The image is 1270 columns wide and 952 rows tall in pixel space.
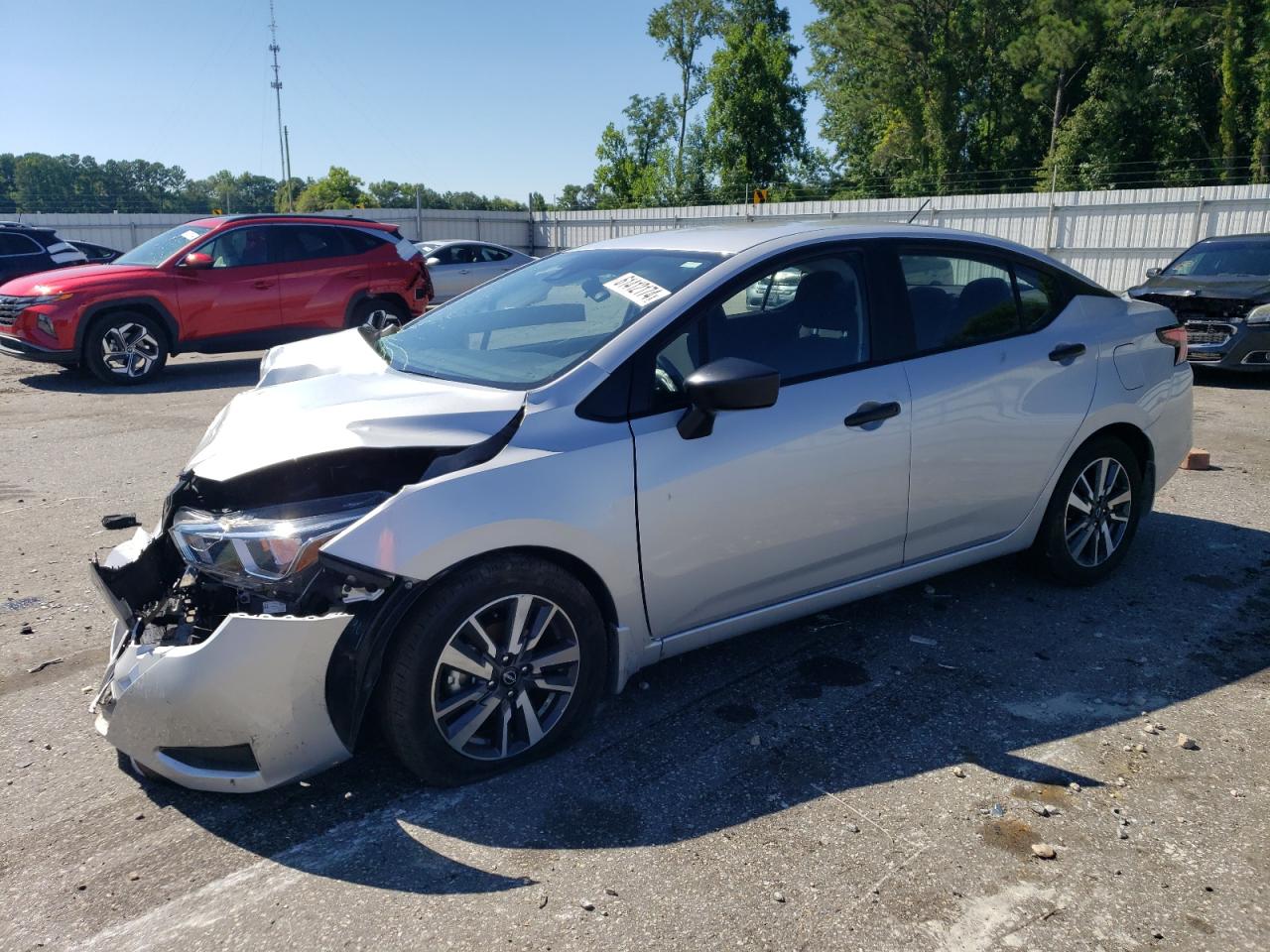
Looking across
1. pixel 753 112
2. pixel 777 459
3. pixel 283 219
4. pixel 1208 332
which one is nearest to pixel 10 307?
pixel 283 219

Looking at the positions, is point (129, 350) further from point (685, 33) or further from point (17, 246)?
point (685, 33)

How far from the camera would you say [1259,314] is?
10.6 meters

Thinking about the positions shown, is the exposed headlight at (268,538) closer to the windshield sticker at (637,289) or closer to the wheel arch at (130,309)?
the windshield sticker at (637,289)

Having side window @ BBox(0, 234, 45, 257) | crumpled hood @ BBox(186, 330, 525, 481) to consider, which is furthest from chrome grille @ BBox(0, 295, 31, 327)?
crumpled hood @ BBox(186, 330, 525, 481)

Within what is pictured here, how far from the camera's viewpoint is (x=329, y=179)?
92688 mm

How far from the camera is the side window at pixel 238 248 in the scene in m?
11.6

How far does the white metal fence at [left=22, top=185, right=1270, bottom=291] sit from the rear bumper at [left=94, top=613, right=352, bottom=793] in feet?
42.8

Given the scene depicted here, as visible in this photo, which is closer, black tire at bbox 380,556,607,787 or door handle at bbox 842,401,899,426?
black tire at bbox 380,556,607,787

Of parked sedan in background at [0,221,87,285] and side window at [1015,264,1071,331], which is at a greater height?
parked sedan in background at [0,221,87,285]

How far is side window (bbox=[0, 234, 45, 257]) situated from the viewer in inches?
608

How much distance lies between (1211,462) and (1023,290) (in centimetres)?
394

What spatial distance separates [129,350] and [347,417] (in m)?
9.34

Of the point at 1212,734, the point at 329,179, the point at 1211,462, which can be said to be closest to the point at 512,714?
the point at 1212,734

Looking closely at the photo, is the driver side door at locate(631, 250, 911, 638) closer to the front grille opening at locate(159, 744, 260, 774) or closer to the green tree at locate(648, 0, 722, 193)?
the front grille opening at locate(159, 744, 260, 774)
